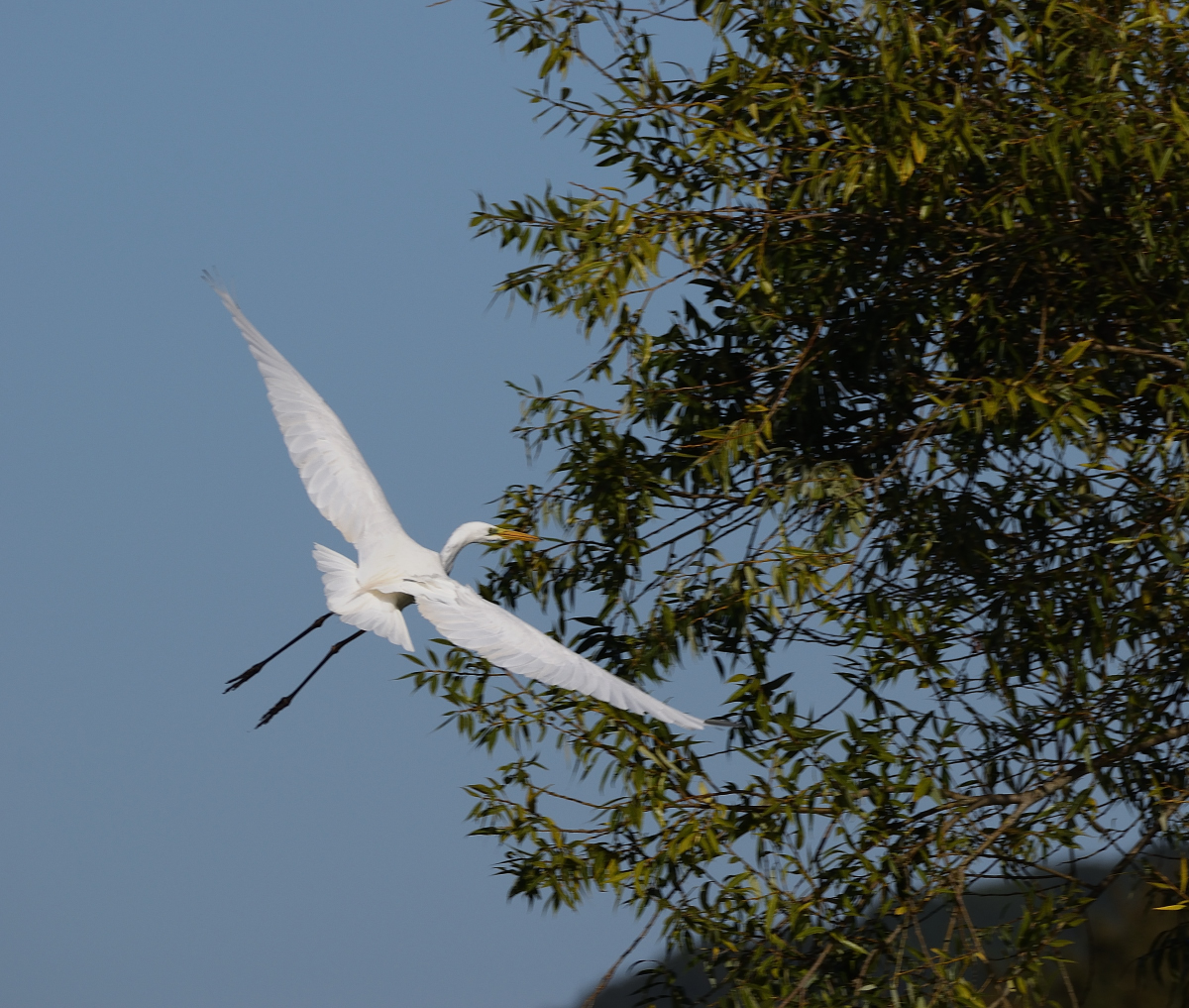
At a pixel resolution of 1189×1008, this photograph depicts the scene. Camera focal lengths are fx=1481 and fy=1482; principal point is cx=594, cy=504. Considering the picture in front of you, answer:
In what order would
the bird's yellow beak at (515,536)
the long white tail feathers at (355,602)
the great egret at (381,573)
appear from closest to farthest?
1. the great egret at (381,573)
2. the long white tail feathers at (355,602)
3. the bird's yellow beak at (515,536)

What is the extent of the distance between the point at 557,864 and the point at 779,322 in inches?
65.6

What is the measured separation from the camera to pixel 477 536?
14.2 feet

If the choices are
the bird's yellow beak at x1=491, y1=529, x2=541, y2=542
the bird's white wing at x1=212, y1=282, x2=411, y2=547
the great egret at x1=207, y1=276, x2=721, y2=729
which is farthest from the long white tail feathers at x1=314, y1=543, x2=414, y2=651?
the bird's yellow beak at x1=491, y1=529, x2=541, y2=542

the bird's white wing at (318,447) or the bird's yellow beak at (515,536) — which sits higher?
the bird's white wing at (318,447)

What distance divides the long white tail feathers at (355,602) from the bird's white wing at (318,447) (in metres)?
0.17

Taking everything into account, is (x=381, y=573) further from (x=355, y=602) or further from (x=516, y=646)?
(x=516, y=646)

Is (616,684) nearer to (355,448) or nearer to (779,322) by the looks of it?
(779,322)

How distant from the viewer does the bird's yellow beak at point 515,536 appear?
4.24 metres

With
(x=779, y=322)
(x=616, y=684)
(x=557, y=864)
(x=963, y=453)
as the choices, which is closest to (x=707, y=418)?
(x=779, y=322)

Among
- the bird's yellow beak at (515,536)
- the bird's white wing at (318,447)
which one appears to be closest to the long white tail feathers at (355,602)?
the bird's white wing at (318,447)

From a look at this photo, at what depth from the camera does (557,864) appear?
11.8ft

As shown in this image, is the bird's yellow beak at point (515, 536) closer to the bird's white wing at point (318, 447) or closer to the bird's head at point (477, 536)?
the bird's head at point (477, 536)

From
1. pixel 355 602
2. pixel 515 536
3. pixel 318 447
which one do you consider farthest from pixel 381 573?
pixel 318 447

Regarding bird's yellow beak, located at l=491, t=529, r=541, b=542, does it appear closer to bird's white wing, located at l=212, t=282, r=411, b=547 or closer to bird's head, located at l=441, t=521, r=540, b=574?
bird's head, located at l=441, t=521, r=540, b=574
